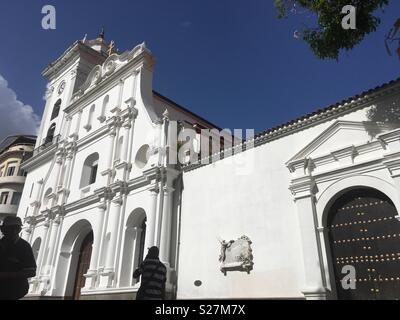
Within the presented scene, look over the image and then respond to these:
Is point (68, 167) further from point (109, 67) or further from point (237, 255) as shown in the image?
point (237, 255)

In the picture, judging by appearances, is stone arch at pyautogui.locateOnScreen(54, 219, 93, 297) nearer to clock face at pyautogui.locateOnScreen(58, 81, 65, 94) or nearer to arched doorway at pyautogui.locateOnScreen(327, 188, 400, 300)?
arched doorway at pyautogui.locateOnScreen(327, 188, 400, 300)

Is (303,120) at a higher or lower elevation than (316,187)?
higher

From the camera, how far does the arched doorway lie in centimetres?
845

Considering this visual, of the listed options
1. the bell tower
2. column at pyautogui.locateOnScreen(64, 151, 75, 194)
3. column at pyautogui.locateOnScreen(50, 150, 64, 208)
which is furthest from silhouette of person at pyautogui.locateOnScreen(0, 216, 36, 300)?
the bell tower

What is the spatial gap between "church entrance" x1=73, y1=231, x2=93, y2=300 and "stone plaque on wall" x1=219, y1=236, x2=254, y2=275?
8.91 m

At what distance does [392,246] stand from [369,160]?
2285 mm

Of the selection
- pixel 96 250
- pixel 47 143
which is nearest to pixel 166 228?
pixel 96 250

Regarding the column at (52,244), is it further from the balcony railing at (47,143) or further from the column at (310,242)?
the column at (310,242)

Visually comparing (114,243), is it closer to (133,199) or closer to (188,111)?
(133,199)

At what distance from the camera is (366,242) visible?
906 cm

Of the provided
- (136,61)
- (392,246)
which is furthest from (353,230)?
(136,61)
